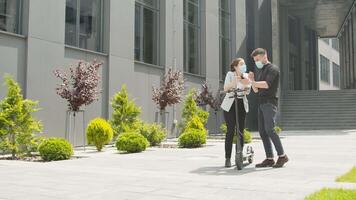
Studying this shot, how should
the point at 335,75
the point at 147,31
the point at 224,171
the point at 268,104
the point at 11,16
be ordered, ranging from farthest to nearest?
the point at 335,75 → the point at 147,31 → the point at 11,16 → the point at 268,104 → the point at 224,171

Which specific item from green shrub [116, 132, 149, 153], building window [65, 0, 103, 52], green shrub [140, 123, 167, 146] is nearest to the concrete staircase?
green shrub [140, 123, 167, 146]

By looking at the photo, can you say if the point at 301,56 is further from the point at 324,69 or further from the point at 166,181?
the point at 166,181

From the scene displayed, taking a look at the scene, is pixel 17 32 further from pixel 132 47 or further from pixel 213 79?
pixel 213 79

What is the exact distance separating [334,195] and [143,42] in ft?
52.4

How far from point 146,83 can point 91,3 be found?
4.73 meters

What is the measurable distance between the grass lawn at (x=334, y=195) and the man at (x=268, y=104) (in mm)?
2753

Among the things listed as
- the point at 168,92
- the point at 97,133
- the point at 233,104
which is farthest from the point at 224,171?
the point at 168,92

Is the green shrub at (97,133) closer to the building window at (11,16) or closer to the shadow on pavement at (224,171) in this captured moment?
the building window at (11,16)

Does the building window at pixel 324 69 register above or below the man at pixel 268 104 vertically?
above

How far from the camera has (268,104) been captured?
8.06 metres

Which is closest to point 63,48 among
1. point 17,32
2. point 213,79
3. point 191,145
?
point 17,32

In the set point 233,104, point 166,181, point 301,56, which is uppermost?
point 301,56

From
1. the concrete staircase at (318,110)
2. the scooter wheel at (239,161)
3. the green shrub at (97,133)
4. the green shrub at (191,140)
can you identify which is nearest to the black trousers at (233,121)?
the scooter wheel at (239,161)

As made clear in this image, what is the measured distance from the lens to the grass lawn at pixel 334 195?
471 cm
